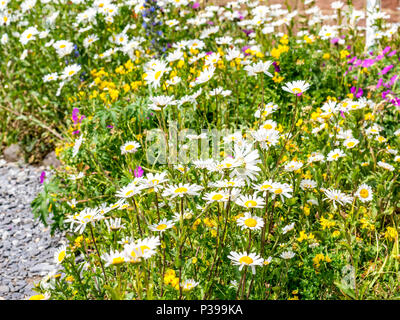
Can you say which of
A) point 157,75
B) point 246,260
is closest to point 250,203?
point 246,260

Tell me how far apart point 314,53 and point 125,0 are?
2012 mm

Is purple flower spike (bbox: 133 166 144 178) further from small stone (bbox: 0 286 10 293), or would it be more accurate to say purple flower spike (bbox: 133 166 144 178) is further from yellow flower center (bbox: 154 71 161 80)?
small stone (bbox: 0 286 10 293)

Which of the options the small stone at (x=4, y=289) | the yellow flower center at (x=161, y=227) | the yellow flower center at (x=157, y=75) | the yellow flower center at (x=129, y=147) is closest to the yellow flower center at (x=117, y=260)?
the yellow flower center at (x=161, y=227)

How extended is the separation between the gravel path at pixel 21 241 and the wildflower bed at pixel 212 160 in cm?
18

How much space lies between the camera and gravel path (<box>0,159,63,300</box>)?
2578mm

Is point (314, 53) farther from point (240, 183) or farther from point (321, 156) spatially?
point (240, 183)

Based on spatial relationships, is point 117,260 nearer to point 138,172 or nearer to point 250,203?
point 250,203

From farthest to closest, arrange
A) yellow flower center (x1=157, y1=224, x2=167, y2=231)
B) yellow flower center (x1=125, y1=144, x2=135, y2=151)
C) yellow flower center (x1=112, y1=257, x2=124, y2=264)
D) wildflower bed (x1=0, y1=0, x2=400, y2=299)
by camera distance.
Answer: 1. yellow flower center (x1=125, y1=144, x2=135, y2=151)
2. wildflower bed (x1=0, y1=0, x2=400, y2=299)
3. yellow flower center (x1=157, y1=224, x2=167, y2=231)
4. yellow flower center (x1=112, y1=257, x2=124, y2=264)

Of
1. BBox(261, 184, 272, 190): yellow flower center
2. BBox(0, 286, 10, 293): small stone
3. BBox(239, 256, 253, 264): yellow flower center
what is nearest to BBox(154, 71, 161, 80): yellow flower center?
BBox(261, 184, 272, 190): yellow flower center

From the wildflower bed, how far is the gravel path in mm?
185

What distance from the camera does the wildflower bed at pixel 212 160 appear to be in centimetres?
174

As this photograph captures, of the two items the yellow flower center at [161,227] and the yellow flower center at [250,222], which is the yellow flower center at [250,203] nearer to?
the yellow flower center at [250,222]

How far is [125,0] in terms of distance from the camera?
4.50 m
